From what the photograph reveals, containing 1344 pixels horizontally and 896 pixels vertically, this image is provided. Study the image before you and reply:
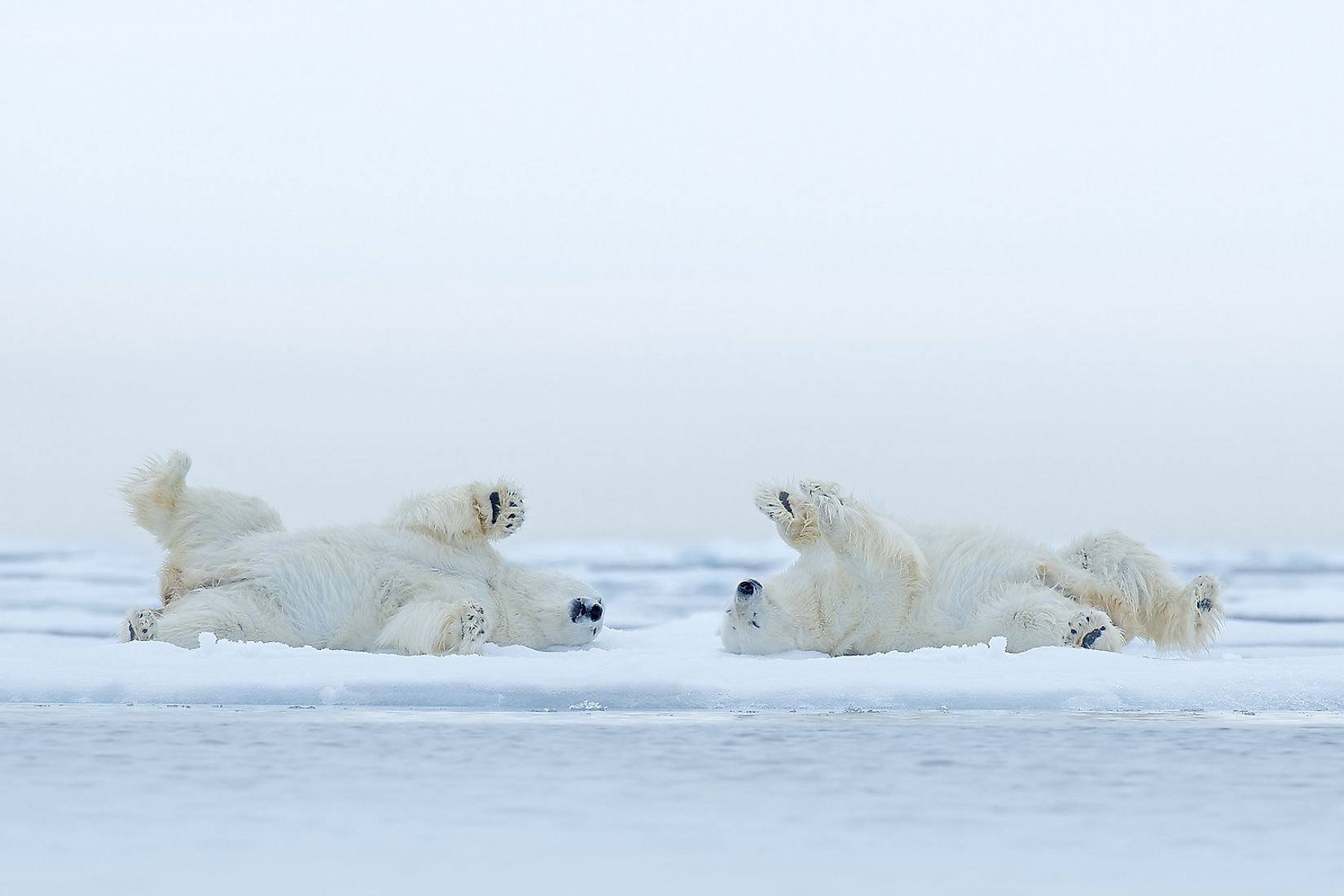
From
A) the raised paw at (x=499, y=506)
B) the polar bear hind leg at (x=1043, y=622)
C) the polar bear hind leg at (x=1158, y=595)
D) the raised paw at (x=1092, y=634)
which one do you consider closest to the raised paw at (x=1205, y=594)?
the polar bear hind leg at (x=1158, y=595)

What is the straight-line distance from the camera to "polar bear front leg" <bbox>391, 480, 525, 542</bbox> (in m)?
8.28

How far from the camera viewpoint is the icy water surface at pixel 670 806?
124 inches

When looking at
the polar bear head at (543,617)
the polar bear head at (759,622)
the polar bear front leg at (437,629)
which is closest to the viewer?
the polar bear front leg at (437,629)

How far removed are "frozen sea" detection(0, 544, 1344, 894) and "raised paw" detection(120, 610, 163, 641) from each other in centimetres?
24

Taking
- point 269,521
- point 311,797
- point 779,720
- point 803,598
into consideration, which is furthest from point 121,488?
point 311,797

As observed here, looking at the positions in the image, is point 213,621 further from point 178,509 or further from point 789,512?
point 789,512

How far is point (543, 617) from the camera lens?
8.28 m

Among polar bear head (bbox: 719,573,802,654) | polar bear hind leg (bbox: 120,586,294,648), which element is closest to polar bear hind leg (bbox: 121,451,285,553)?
polar bear hind leg (bbox: 120,586,294,648)

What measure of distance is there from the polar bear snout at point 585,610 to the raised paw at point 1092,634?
8.11 ft

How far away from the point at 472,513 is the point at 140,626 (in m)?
1.76

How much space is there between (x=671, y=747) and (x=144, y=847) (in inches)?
75.1

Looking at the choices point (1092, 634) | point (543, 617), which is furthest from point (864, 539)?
point (543, 617)

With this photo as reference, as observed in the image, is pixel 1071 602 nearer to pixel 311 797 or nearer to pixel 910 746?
pixel 910 746

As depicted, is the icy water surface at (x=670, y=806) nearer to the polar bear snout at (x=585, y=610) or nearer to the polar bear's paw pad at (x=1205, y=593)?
the polar bear's paw pad at (x=1205, y=593)
